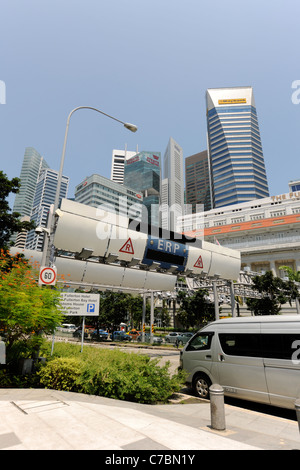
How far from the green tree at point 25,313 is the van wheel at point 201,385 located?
16.1 ft

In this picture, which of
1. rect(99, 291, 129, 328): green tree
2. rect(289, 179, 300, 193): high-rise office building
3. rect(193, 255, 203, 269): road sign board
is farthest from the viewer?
rect(289, 179, 300, 193): high-rise office building

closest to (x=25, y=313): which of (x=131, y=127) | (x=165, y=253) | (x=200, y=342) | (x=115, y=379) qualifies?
(x=115, y=379)

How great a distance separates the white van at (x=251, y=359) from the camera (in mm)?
6375

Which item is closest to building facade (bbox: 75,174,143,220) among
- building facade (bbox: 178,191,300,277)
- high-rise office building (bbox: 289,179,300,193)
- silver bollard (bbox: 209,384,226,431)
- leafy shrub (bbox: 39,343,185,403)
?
building facade (bbox: 178,191,300,277)

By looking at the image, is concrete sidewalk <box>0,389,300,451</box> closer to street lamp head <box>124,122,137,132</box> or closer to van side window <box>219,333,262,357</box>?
van side window <box>219,333,262,357</box>

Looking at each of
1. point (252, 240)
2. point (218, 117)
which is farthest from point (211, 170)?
point (252, 240)

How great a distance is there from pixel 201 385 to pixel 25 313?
5.92m

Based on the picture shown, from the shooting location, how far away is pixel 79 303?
10789mm

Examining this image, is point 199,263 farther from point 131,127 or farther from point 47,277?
point 47,277

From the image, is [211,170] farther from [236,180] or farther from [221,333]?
[221,333]

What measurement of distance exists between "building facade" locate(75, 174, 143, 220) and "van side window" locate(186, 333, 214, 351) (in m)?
140

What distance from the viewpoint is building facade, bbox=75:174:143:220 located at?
156 metres

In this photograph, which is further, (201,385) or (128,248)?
(128,248)

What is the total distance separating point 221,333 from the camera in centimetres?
809
